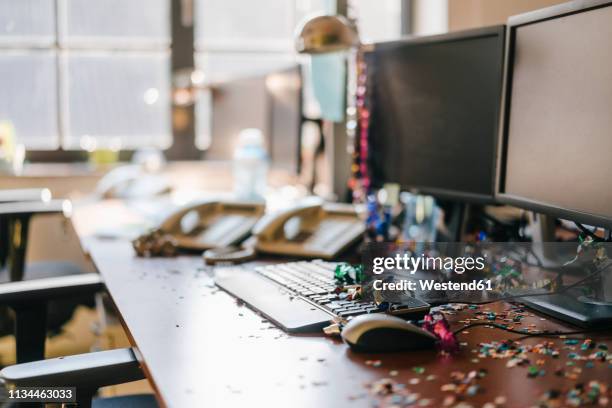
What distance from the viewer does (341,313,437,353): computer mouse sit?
33.3 inches

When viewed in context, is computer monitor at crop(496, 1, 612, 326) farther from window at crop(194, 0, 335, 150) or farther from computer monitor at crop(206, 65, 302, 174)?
window at crop(194, 0, 335, 150)

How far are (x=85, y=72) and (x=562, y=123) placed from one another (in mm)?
2621

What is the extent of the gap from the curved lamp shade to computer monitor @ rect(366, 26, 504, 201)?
0.07 metres

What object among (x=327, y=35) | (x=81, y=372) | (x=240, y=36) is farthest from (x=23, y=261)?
(x=240, y=36)

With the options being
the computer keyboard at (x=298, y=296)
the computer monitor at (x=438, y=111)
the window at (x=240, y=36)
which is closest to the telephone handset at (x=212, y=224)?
the computer keyboard at (x=298, y=296)

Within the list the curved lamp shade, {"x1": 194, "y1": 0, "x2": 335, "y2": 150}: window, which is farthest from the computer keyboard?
{"x1": 194, "y1": 0, "x2": 335, "y2": 150}: window

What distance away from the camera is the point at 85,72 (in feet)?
10.6

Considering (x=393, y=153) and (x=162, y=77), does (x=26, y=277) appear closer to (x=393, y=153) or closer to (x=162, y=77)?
(x=393, y=153)

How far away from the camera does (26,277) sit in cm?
204

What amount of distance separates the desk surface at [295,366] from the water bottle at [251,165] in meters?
1.34

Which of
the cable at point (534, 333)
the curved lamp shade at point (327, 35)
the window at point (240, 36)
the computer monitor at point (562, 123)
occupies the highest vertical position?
the window at point (240, 36)

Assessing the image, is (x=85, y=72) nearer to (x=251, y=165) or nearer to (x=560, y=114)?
(x=251, y=165)

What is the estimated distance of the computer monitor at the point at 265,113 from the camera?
2.14 meters

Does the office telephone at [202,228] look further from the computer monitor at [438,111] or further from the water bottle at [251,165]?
the water bottle at [251,165]
